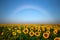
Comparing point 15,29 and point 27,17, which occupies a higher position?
point 27,17

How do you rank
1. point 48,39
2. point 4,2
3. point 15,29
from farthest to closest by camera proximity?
point 4,2 < point 15,29 < point 48,39

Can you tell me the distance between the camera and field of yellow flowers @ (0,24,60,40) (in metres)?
1.04

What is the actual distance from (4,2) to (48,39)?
0.59 metres

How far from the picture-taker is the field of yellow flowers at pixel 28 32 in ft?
3.40

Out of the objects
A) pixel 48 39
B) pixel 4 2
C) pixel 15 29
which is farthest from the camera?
pixel 4 2

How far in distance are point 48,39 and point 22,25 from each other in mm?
318

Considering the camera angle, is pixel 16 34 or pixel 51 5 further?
pixel 51 5

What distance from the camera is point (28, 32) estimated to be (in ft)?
3.52

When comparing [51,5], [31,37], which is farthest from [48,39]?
[51,5]

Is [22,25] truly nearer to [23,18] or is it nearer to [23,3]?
[23,18]

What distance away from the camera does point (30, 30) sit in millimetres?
1098

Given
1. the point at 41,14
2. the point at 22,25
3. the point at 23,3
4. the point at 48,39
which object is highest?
the point at 23,3

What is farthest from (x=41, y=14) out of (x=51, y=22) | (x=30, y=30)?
(x=30, y=30)

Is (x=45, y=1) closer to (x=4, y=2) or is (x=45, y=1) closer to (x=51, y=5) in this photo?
(x=51, y=5)
